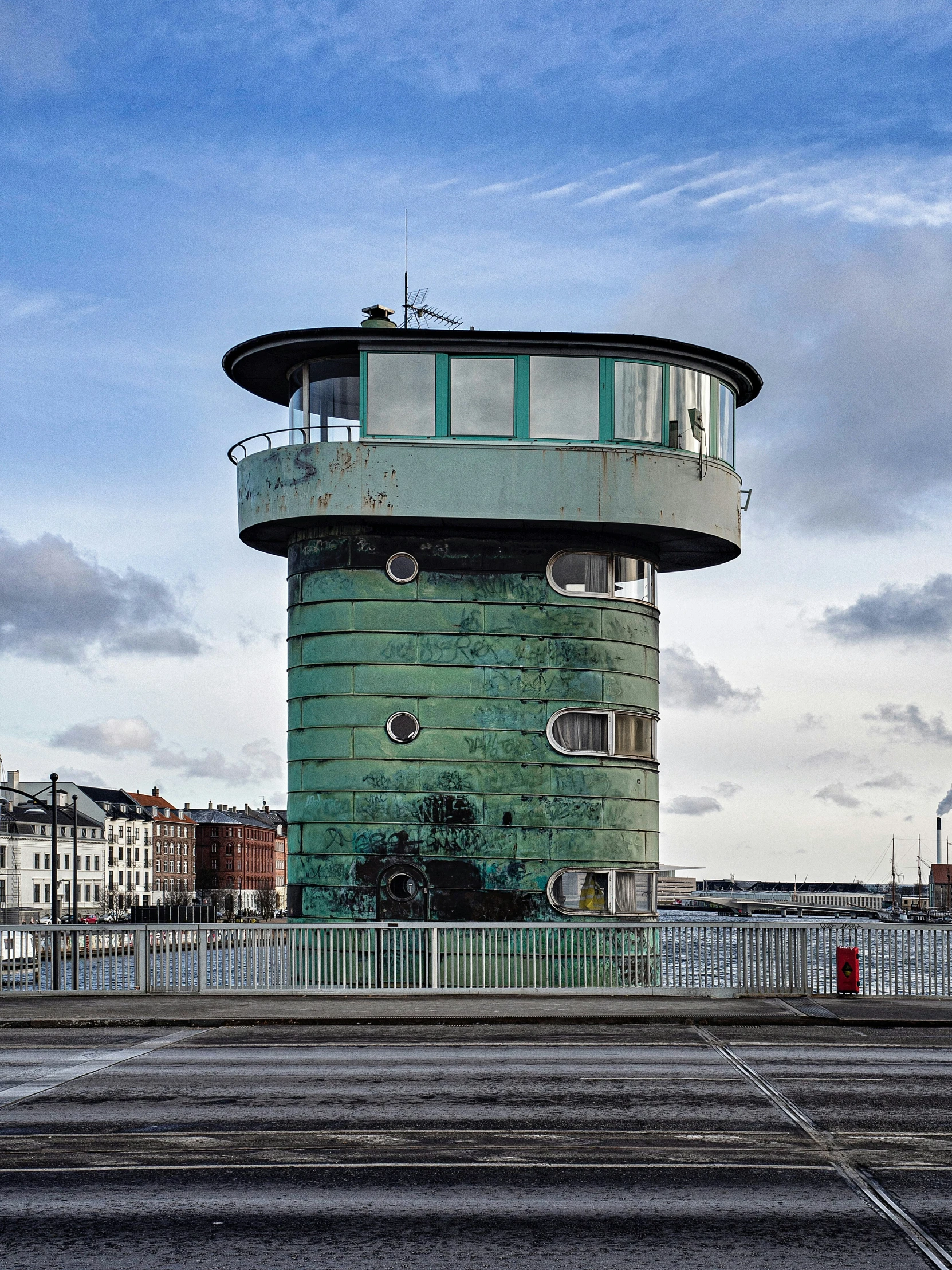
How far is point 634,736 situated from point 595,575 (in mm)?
3069

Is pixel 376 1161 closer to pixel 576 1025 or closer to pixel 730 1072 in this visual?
pixel 730 1072

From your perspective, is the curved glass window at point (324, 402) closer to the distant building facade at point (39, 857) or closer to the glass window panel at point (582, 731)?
the glass window panel at point (582, 731)

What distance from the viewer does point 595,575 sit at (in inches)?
1052

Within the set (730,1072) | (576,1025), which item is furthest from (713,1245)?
(576,1025)

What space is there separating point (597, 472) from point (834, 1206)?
17436 millimetres

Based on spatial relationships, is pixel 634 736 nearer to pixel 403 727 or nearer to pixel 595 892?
pixel 595 892

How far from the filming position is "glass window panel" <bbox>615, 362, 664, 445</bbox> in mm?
26328

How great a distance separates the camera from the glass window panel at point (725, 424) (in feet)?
91.4

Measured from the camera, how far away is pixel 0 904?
138375 mm

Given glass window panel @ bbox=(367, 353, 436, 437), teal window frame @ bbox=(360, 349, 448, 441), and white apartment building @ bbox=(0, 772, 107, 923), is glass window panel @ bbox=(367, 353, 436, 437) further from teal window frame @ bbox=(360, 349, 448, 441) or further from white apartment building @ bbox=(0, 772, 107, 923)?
white apartment building @ bbox=(0, 772, 107, 923)

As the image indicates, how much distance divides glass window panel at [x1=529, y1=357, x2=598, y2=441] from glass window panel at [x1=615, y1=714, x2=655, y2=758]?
5158mm

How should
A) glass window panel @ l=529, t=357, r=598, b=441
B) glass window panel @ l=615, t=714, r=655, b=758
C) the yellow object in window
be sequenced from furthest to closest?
glass window panel @ l=615, t=714, r=655, b=758, glass window panel @ l=529, t=357, r=598, b=441, the yellow object in window

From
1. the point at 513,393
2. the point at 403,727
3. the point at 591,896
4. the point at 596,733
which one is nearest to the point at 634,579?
the point at 596,733

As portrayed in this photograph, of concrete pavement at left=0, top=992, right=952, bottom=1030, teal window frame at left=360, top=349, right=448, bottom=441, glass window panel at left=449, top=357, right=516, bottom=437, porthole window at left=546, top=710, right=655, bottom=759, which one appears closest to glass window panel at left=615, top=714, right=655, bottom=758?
porthole window at left=546, top=710, right=655, bottom=759
